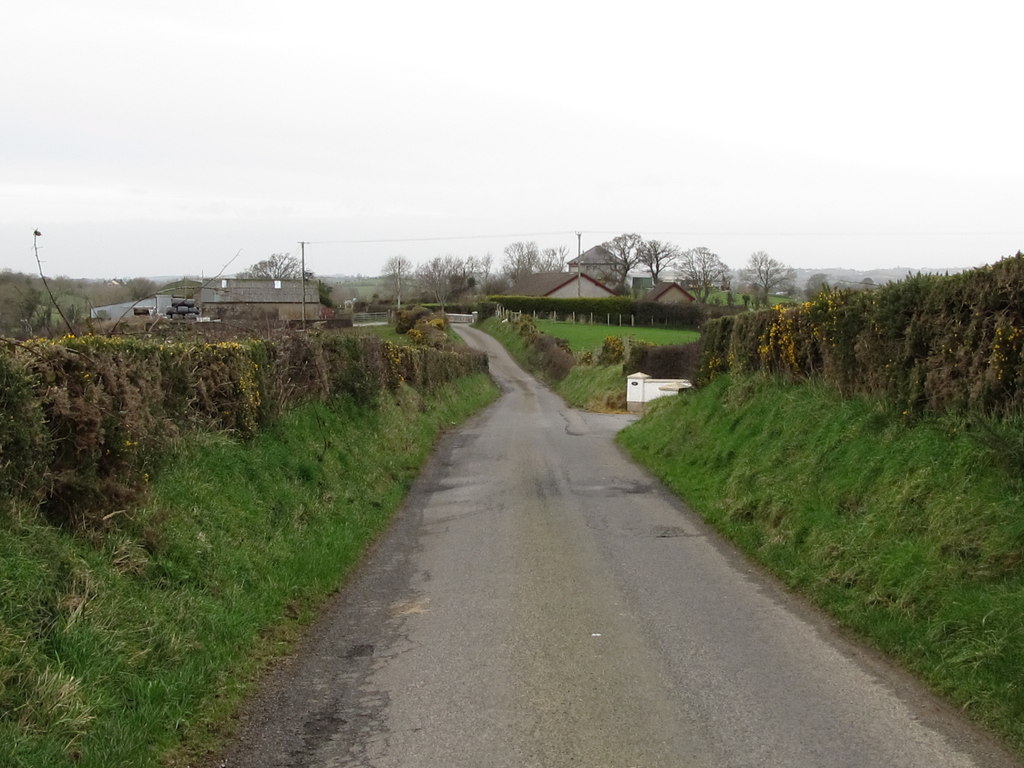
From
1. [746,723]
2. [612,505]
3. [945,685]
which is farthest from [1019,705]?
[612,505]

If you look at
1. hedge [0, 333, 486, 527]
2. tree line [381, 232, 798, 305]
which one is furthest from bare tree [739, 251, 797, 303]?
hedge [0, 333, 486, 527]

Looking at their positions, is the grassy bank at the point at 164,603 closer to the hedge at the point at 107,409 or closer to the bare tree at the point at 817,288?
the hedge at the point at 107,409

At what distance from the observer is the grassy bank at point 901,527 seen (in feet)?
20.5

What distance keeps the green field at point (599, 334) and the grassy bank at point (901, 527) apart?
55.9 m

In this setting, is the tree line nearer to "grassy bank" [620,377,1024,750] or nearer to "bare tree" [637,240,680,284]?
"bare tree" [637,240,680,284]

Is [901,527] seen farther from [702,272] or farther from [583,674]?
[702,272]

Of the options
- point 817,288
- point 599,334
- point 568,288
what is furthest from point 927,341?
point 568,288

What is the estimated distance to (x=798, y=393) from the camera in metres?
14.5

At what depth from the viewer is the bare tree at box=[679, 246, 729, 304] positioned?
101213 millimetres

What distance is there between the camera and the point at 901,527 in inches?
332

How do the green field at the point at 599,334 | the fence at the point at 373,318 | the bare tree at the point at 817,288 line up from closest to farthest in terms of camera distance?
the bare tree at the point at 817,288 → the green field at the point at 599,334 → the fence at the point at 373,318

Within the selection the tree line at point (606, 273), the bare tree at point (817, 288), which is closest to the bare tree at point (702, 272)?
the tree line at point (606, 273)

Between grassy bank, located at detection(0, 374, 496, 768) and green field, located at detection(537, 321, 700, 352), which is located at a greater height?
grassy bank, located at detection(0, 374, 496, 768)

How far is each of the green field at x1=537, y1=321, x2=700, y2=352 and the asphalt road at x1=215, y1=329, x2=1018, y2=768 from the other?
58.7 m
